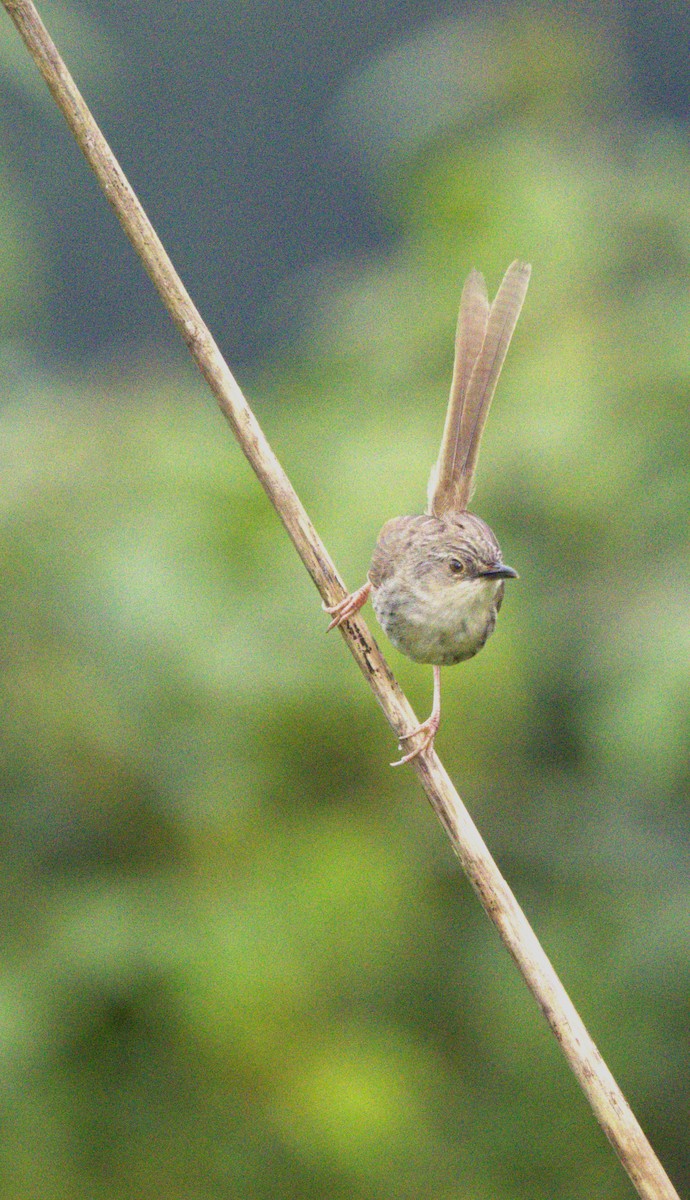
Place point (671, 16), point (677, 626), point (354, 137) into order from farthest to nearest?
point (671, 16) → point (354, 137) → point (677, 626)

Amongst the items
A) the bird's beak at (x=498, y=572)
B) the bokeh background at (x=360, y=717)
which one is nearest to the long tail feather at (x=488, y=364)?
the bird's beak at (x=498, y=572)

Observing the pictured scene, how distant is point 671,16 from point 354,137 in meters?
1.27

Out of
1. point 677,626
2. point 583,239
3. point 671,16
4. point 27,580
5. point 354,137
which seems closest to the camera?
point 677,626

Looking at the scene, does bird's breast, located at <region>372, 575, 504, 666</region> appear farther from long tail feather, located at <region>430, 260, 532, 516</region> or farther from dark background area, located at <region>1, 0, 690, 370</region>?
dark background area, located at <region>1, 0, 690, 370</region>

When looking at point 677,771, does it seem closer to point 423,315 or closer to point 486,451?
point 486,451

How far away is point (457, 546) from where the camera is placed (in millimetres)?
2408

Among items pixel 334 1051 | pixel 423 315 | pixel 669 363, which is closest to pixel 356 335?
pixel 423 315

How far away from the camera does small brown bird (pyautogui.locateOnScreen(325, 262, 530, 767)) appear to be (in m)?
2.23

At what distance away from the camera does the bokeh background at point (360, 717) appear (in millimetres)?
2621

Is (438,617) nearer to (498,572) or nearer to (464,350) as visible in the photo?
(498,572)

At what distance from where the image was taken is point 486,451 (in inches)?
115

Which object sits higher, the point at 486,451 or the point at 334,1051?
the point at 486,451

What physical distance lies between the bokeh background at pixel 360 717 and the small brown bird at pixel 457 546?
0.29 meters

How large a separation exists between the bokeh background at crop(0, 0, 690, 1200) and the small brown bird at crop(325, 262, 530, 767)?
0.94 feet
